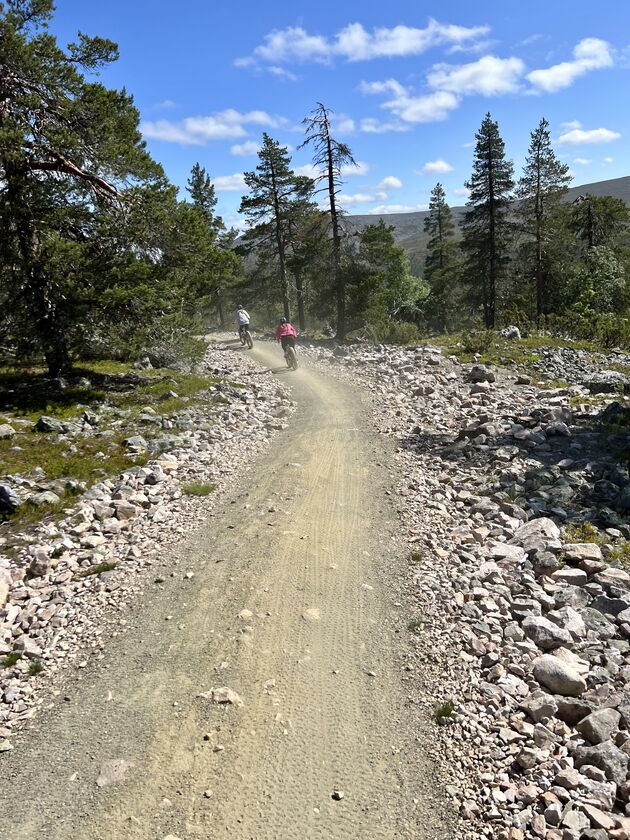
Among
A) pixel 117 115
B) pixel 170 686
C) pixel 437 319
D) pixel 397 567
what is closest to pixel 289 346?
pixel 117 115

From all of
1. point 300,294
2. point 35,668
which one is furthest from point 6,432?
point 300,294

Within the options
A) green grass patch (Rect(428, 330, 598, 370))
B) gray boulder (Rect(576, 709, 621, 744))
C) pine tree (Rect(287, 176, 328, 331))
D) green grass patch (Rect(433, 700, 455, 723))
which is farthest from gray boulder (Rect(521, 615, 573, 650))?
pine tree (Rect(287, 176, 328, 331))

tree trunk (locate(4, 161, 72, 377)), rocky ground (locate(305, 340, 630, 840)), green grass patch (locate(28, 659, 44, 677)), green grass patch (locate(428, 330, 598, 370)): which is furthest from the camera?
green grass patch (locate(428, 330, 598, 370))

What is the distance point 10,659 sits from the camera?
5.73 metres

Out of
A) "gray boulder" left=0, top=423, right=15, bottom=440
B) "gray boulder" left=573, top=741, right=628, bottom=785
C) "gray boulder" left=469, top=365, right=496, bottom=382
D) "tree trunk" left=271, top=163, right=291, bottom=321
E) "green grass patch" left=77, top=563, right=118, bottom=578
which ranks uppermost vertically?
"tree trunk" left=271, top=163, right=291, bottom=321

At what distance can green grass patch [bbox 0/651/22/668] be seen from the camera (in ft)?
18.6

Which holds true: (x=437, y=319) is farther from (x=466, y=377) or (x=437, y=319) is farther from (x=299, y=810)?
(x=299, y=810)

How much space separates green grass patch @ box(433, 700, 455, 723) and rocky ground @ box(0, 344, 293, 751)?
3.97m

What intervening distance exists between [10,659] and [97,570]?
1808 millimetres

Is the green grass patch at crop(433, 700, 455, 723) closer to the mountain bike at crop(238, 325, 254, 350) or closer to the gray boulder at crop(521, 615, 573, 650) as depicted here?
the gray boulder at crop(521, 615, 573, 650)

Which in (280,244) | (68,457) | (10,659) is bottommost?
(10,659)

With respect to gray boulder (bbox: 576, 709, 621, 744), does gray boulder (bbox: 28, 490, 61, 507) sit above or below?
above

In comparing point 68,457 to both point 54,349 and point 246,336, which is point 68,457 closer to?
point 54,349

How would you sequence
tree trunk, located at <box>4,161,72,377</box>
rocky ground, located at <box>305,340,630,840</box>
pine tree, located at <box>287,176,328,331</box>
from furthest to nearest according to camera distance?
1. pine tree, located at <box>287,176,328,331</box>
2. tree trunk, located at <box>4,161,72,377</box>
3. rocky ground, located at <box>305,340,630,840</box>
